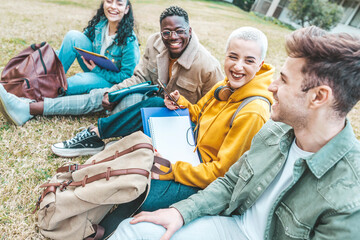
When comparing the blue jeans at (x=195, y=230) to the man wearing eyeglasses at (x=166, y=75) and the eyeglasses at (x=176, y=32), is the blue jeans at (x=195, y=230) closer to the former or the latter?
the man wearing eyeglasses at (x=166, y=75)

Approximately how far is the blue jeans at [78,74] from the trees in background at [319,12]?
20163 millimetres

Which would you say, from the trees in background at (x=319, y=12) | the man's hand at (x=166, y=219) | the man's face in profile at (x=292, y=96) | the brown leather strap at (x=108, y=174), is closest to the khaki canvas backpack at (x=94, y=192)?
the brown leather strap at (x=108, y=174)

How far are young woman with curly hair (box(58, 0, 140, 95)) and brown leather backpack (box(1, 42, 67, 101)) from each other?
0.21 m

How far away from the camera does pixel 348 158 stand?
1.04m

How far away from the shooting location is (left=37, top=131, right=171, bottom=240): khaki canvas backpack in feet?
4.67

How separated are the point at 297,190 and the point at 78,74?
119 inches

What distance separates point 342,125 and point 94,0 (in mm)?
15865

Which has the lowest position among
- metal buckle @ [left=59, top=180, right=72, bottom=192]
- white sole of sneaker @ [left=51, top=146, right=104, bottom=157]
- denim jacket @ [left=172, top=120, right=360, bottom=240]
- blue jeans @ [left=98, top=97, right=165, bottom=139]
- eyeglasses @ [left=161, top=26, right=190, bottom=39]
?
white sole of sneaker @ [left=51, top=146, right=104, bottom=157]

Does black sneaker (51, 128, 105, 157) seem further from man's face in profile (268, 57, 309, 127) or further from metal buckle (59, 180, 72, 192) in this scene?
man's face in profile (268, 57, 309, 127)

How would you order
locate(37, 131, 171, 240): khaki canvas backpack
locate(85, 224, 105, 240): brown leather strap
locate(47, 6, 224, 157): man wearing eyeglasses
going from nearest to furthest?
locate(37, 131, 171, 240): khaki canvas backpack < locate(85, 224, 105, 240): brown leather strap < locate(47, 6, 224, 157): man wearing eyeglasses

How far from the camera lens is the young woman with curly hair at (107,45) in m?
3.04

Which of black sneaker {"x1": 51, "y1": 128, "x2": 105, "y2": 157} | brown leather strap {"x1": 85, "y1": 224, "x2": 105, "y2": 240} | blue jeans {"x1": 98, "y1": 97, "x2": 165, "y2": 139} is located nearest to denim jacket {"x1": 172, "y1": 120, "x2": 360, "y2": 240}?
brown leather strap {"x1": 85, "y1": 224, "x2": 105, "y2": 240}

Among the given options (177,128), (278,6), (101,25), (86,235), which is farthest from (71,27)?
(278,6)

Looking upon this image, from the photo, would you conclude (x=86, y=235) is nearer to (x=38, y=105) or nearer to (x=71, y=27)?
(x=38, y=105)
